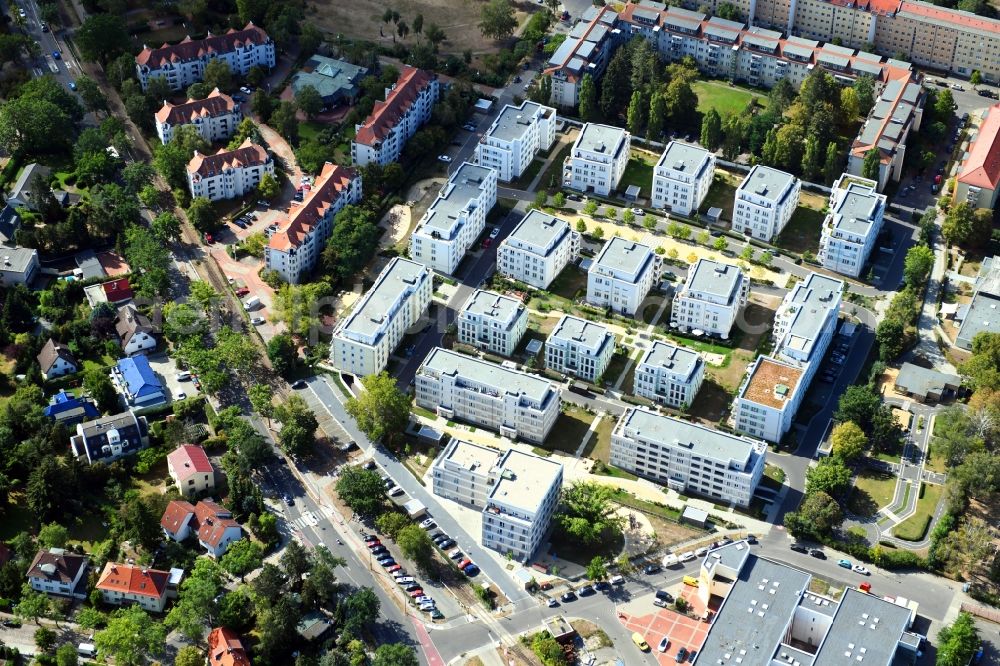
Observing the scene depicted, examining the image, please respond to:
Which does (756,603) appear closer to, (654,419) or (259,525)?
(654,419)

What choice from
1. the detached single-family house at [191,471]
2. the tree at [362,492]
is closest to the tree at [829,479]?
the tree at [362,492]

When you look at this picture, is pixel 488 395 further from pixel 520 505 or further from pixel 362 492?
pixel 362 492

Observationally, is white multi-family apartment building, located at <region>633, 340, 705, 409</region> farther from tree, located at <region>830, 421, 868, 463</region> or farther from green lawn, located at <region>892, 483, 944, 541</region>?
green lawn, located at <region>892, 483, 944, 541</region>

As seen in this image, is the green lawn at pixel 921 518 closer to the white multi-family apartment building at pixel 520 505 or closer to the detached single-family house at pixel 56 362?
the white multi-family apartment building at pixel 520 505

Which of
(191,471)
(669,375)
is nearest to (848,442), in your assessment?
(669,375)

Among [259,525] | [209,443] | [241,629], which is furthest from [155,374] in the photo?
[241,629]

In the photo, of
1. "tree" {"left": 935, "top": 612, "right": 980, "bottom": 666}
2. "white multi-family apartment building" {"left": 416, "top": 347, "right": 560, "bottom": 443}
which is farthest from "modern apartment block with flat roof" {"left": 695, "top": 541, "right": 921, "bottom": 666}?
"white multi-family apartment building" {"left": 416, "top": 347, "right": 560, "bottom": 443}
